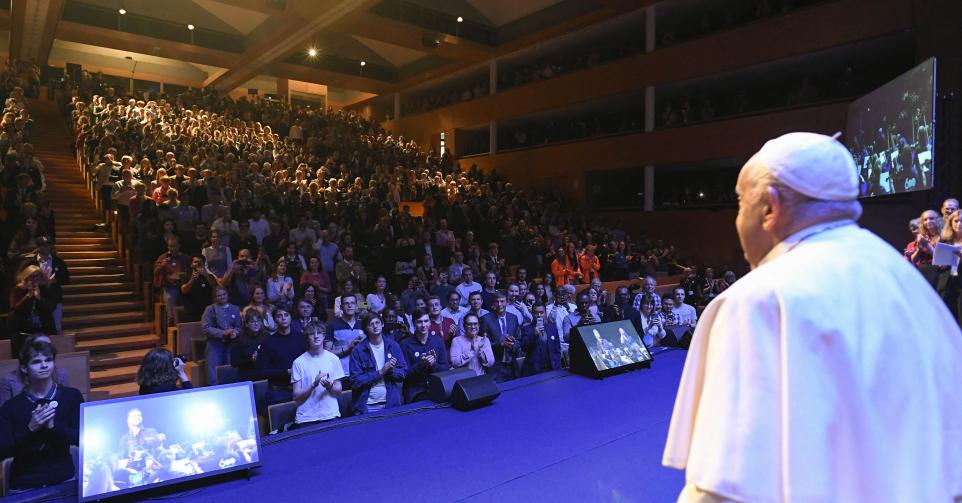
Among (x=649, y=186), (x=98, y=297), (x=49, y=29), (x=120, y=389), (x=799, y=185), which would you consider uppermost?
(x=49, y=29)

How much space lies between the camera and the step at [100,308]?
7.71 metres

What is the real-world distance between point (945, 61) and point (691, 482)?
1294cm

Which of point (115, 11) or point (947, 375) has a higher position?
point (115, 11)

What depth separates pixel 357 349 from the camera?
5.04m

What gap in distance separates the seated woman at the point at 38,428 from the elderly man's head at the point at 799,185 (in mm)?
3584

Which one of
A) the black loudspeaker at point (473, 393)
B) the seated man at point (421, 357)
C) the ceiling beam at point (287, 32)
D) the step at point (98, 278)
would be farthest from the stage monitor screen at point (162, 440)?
the ceiling beam at point (287, 32)

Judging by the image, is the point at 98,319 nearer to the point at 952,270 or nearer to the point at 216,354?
the point at 216,354

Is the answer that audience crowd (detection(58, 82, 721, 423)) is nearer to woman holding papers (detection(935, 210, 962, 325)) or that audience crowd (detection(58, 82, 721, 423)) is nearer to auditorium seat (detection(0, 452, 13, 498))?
auditorium seat (detection(0, 452, 13, 498))

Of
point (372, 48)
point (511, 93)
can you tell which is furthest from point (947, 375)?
point (372, 48)

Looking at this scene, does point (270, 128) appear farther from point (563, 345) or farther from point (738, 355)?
point (738, 355)

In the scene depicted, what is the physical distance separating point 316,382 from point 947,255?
5.32 meters

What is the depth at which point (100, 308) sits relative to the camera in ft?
26.1

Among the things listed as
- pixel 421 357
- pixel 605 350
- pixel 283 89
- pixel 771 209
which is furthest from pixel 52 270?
pixel 283 89

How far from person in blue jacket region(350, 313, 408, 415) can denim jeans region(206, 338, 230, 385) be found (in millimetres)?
1673
